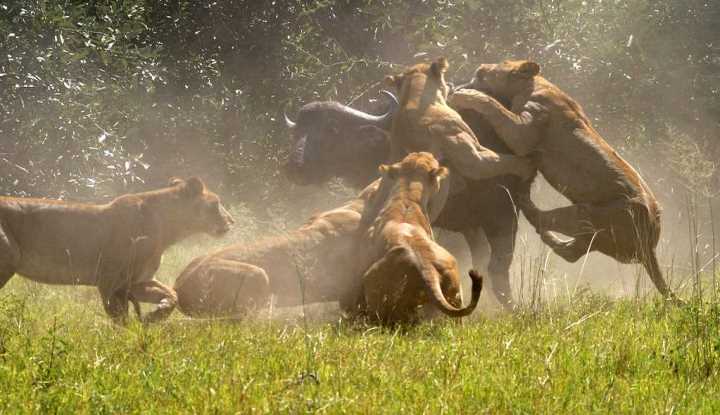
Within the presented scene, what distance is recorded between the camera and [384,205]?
7.98 metres

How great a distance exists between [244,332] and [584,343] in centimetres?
207

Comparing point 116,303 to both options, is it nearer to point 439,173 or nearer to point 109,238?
point 109,238

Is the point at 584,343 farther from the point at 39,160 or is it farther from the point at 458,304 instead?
the point at 39,160

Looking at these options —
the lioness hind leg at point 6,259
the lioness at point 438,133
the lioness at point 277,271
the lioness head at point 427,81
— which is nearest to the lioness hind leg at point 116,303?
the lioness at point 277,271

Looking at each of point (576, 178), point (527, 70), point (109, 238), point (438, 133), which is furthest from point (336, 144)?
point (109, 238)

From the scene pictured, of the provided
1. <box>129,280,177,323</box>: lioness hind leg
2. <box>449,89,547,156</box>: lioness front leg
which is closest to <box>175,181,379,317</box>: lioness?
<box>129,280,177,323</box>: lioness hind leg

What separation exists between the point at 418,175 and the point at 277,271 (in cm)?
137

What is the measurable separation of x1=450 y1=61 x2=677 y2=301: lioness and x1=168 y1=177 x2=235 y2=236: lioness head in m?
2.47

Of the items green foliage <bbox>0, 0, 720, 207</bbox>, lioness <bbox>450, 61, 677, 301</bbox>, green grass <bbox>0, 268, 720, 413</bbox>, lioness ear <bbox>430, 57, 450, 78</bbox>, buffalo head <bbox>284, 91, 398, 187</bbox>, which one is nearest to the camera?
green grass <bbox>0, 268, 720, 413</bbox>

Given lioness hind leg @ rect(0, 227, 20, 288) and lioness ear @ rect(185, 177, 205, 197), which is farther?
lioness ear @ rect(185, 177, 205, 197)

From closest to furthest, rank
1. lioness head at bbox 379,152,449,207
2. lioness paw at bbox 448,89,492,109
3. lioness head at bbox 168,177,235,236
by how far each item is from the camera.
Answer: lioness head at bbox 379,152,449,207 → lioness head at bbox 168,177,235,236 → lioness paw at bbox 448,89,492,109

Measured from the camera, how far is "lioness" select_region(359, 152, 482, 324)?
676 cm

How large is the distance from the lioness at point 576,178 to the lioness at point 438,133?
0.21m

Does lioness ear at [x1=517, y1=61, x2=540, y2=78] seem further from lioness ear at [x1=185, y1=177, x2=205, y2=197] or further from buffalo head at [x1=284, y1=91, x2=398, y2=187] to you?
lioness ear at [x1=185, y1=177, x2=205, y2=197]
